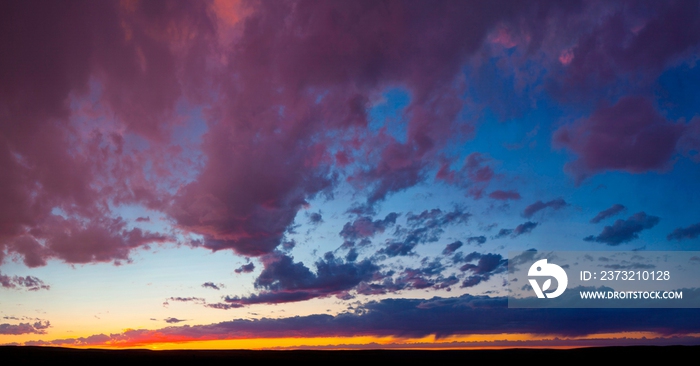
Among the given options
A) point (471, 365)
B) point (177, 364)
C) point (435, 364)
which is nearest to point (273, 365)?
point (177, 364)

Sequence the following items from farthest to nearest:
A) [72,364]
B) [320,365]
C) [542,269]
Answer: [320,365] → [72,364] → [542,269]

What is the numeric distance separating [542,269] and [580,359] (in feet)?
78.6

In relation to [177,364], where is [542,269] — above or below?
above

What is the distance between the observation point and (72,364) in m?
51.0

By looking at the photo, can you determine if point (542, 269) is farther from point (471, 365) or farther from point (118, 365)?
point (118, 365)

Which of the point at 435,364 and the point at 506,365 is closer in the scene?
the point at 506,365

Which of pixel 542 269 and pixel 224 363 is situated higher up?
pixel 542 269

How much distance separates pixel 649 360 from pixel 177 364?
62963mm

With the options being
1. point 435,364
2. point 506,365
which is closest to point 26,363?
point 435,364

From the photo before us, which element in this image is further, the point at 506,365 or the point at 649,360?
the point at 649,360

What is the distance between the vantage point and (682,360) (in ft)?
180

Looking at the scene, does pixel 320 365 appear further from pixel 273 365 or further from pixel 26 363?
pixel 26 363

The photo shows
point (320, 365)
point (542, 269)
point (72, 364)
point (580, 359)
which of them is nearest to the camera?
point (542, 269)

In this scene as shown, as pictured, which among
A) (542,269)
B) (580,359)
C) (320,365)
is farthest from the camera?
(580,359)
